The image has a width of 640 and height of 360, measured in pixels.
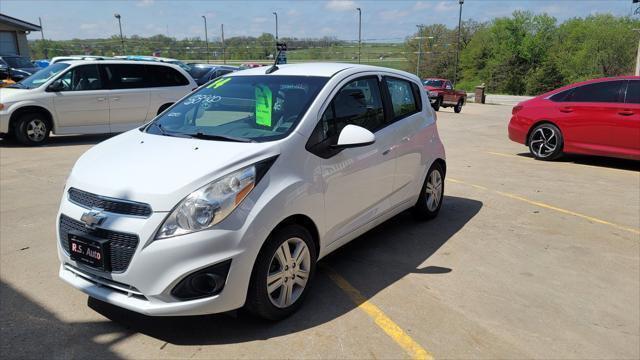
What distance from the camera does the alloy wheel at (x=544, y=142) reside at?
948 cm

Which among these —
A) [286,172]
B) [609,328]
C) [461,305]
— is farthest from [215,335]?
[609,328]

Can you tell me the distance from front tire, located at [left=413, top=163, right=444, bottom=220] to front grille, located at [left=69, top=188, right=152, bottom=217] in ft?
10.8

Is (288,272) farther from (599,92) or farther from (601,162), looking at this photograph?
(601,162)

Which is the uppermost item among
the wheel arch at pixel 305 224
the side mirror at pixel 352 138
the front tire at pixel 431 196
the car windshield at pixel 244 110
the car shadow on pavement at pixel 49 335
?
the car windshield at pixel 244 110

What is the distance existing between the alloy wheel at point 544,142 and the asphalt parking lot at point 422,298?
3010mm

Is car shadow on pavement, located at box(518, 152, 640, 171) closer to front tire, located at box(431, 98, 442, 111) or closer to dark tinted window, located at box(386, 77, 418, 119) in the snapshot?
dark tinted window, located at box(386, 77, 418, 119)

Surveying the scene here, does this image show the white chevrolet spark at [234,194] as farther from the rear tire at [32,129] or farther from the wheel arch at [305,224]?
the rear tire at [32,129]

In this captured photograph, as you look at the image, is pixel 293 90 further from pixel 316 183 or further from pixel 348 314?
pixel 348 314

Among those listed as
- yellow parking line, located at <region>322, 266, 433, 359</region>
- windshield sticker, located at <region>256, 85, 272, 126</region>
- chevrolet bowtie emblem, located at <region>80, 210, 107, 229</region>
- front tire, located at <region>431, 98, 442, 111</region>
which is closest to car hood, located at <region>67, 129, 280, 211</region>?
chevrolet bowtie emblem, located at <region>80, 210, 107, 229</region>

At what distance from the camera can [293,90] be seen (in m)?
3.96

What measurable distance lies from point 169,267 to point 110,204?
1.84 ft

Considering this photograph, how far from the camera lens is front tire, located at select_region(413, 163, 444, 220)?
213 inches

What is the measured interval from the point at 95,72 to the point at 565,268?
1000 cm

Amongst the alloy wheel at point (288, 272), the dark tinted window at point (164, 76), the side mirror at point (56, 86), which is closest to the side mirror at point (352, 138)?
the alloy wheel at point (288, 272)
